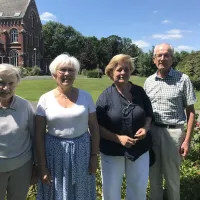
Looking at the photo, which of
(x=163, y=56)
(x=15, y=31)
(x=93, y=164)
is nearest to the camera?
(x=93, y=164)

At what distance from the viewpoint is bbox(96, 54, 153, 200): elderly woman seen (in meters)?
3.41

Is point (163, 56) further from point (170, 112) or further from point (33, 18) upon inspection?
point (33, 18)

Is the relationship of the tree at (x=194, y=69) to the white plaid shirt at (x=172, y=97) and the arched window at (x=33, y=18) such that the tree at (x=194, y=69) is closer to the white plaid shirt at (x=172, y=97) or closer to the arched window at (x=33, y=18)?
the white plaid shirt at (x=172, y=97)

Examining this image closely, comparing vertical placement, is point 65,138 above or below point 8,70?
below

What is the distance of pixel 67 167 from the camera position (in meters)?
3.22

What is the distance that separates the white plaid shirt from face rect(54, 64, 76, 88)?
141 centimetres

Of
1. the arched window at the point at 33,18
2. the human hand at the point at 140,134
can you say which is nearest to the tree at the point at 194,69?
the human hand at the point at 140,134

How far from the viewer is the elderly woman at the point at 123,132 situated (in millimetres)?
3406

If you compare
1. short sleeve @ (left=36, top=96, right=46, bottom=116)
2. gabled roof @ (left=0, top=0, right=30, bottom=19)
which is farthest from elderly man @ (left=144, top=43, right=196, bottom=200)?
gabled roof @ (left=0, top=0, right=30, bottom=19)

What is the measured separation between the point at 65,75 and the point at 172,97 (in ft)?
5.21

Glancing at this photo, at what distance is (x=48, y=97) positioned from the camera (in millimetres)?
3219

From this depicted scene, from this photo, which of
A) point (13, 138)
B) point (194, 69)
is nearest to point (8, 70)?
point (13, 138)

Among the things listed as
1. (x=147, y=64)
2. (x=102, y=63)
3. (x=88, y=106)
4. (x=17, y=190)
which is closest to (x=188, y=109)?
(x=88, y=106)

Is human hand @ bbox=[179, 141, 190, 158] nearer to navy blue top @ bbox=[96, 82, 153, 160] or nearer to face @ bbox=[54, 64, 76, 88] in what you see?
navy blue top @ bbox=[96, 82, 153, 160]
